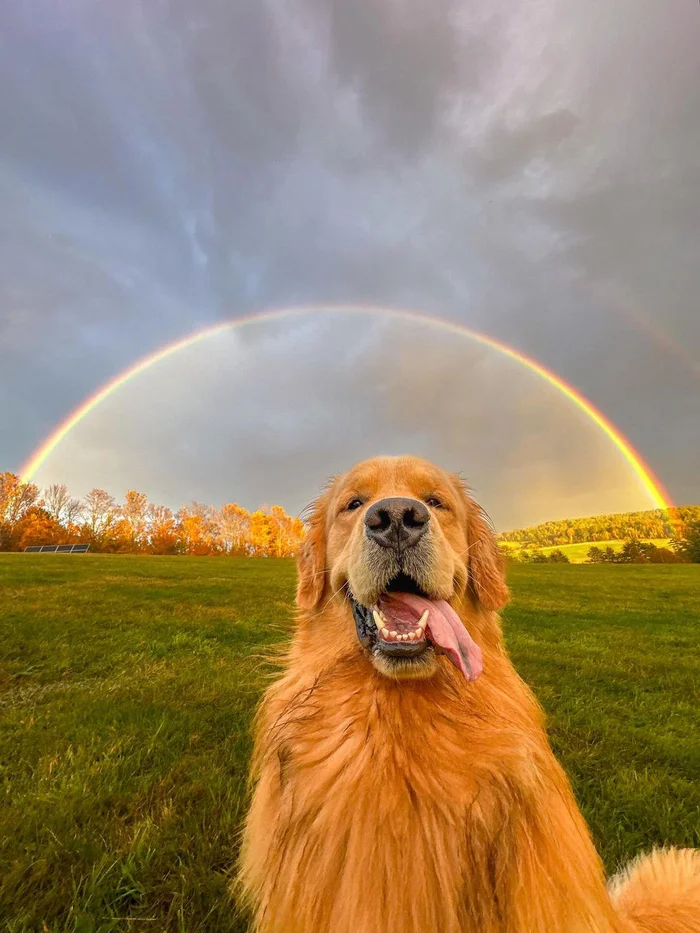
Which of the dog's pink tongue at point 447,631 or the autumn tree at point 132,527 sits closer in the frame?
the dog's pink tongue at point 447,631

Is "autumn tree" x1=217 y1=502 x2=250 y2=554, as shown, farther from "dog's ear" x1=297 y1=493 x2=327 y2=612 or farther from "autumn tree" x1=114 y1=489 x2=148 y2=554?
"dog's ear" x1=297 y1=493 x2=327 y2=612

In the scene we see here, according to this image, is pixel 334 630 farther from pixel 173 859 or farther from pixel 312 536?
pixel 173 859

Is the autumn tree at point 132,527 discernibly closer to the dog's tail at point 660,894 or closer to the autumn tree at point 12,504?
the autumn tree at point 12,504

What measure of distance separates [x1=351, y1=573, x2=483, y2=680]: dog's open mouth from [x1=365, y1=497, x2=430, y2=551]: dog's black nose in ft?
0.59

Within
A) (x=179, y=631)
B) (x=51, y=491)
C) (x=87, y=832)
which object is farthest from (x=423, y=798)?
(x=51, y=491)

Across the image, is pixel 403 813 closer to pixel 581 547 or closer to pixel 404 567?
pixel 404 567

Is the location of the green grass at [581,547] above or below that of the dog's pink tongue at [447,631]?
above

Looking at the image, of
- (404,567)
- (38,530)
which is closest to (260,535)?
(38,530)

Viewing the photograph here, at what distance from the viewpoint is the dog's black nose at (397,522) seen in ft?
7.54

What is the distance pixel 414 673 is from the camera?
2.10 meters

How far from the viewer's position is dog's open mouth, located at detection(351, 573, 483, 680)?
213cm

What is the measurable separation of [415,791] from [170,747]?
3162 mm

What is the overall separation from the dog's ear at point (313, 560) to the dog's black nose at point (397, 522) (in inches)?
33.1

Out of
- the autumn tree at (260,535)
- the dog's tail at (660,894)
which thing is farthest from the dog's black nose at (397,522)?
the autumn tree at (260,535)
